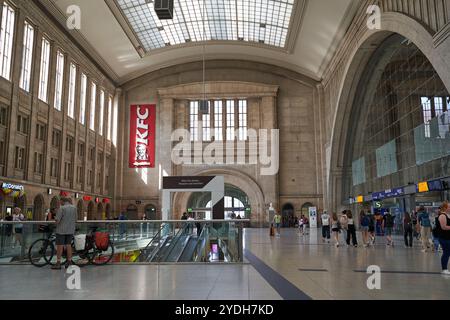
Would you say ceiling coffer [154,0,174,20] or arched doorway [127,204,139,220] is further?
arched doorway [127,204,139,220]

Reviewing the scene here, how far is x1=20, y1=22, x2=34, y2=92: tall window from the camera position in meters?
28.7

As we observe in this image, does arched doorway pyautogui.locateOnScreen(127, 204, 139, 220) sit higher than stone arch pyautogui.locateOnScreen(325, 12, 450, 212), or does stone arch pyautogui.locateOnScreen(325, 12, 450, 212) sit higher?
stone arch pyautogui.locateOnScreen(325, 12, 450, 212)

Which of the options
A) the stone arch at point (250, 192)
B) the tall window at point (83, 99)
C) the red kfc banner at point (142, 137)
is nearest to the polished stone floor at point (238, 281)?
the tall window at point (83, 99)

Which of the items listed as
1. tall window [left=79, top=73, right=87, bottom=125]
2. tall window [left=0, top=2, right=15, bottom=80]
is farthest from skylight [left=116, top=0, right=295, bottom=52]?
tall window [left=0, top=2, right=15, bottom=80]

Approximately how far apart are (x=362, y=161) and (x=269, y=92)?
47.7 ft

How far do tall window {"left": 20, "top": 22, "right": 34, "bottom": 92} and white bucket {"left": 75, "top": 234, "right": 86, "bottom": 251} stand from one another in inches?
846

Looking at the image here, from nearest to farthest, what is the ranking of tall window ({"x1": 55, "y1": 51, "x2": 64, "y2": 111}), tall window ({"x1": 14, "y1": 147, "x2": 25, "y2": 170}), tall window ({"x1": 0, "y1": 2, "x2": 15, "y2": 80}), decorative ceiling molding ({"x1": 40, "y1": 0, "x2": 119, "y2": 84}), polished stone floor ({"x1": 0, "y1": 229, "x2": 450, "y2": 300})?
polished stone floor ({"x1": 0, "y1": 229, "x2": 450, "y2": 300}) → tall window ({"x1": 0, "y1": 2, "x2": 15, "y2": 80}) → tall window ({"x1": 14, "y1": 147, "x2": 25, "y2": 170}) → decorative ceiling molding ({"x1": 40, "y1": 0, "x2": 119, "y2": 84}) → tall window ({"x1": 55, "y1": 51, "x2": 64, "y2": 111})

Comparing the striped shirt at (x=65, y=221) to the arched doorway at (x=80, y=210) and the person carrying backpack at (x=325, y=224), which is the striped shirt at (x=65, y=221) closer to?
the person carrying backpack at (x=325, y=224)

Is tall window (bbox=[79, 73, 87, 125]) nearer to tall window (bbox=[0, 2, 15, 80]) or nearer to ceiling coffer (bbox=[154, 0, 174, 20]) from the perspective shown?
tall window (bbox=[0, 2, 15, 80])

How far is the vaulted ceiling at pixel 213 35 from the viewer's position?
33.8 m

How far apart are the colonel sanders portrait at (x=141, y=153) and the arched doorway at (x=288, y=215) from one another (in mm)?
15807

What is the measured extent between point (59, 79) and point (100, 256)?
27.2 meters

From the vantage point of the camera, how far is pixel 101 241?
11.0 m
